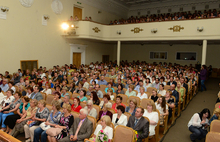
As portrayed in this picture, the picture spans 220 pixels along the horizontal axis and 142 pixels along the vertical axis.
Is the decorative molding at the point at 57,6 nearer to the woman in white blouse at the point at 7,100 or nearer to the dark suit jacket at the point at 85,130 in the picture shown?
the woman in white blouse at the point at 7,100

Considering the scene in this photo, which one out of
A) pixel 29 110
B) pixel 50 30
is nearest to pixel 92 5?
pixel 50 30

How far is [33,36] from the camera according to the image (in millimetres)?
10609

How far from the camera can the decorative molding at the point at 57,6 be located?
11.4 meters

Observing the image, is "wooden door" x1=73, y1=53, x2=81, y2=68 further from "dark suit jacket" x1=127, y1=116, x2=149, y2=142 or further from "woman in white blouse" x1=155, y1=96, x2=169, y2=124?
"dark suit jacket" x1=127, y1=116, x2=149, y2=142

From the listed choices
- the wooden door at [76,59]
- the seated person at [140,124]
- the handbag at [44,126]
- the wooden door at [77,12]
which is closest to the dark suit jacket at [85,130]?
the handbag at [44,126]

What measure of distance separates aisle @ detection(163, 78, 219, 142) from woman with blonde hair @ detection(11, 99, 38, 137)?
335cm

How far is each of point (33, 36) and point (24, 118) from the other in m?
7.69

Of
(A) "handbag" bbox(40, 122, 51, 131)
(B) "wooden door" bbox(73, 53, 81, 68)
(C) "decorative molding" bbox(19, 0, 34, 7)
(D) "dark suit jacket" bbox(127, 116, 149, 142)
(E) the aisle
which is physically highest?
(C) "decorative molding" bbox(19, 0, 34, 7)

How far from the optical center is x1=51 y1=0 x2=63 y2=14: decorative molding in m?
11.4

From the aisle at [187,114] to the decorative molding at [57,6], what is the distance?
10.1 m

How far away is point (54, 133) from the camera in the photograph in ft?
11.3

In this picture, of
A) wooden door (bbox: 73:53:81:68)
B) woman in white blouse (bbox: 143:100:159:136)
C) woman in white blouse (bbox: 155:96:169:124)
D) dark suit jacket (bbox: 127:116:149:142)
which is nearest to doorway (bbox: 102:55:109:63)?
wooden door (bbox: 73:53:81:68)

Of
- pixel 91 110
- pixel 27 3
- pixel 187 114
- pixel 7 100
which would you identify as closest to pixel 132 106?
pixel 91 110

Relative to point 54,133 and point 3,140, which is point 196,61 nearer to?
point 54,133
